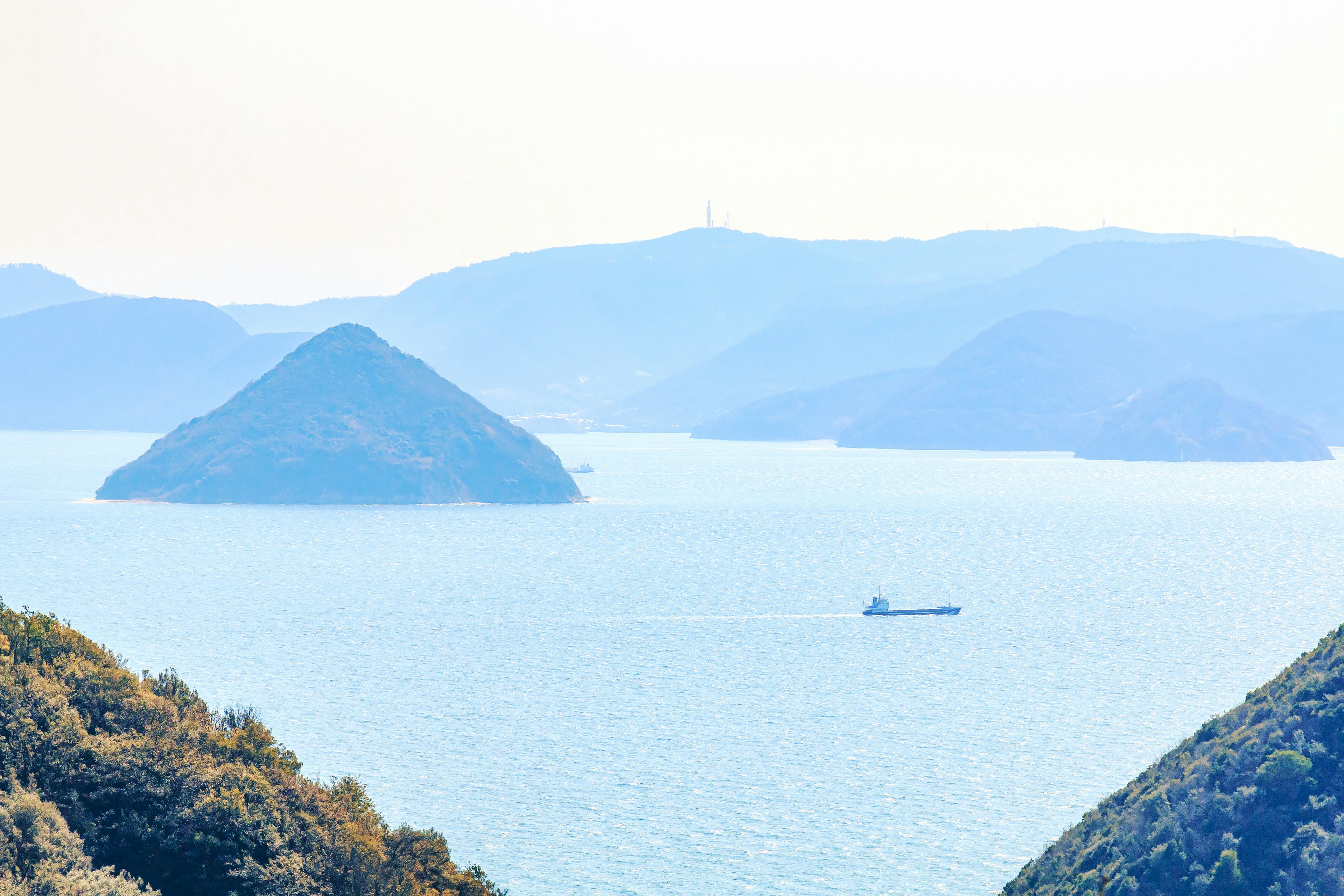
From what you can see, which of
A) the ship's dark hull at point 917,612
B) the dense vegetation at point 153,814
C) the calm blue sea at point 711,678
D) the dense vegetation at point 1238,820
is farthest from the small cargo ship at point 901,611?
the dense vegetation at point 153,814

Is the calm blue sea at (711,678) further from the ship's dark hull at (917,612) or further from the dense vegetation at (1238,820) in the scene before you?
the dense vegetation at (1238,820)

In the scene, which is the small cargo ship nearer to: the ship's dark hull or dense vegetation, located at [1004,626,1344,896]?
the ship's dark hull

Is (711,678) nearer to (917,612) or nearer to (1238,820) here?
(917,612)

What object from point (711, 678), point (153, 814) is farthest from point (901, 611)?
point (153, 814)

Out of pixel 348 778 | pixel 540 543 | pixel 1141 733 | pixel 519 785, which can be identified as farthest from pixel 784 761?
pixel 540 543

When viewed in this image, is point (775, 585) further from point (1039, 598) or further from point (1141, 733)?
point (1141, 733)

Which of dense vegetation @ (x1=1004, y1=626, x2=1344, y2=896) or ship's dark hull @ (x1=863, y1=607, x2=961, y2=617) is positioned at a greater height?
dense vegetation @ (x1=1004, y1=626, x2=1344, y2=896)

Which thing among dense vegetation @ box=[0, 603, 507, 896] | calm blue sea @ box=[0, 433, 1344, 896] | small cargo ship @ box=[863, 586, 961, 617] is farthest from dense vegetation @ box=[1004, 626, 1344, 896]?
small cargo ship @ box=[863, 586, 961, 617]
